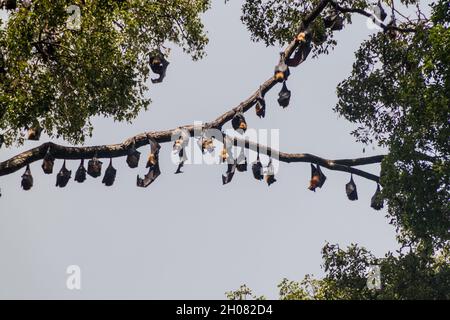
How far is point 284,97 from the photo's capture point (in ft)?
88.6

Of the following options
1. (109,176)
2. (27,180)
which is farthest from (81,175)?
(27,180)

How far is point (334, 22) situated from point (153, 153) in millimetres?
7728

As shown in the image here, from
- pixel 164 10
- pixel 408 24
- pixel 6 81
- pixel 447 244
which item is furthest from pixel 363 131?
pixel 6 81

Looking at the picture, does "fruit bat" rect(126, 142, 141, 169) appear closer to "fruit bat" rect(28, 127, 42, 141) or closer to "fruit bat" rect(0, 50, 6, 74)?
"fruit bat" rect(28, 127, 42, 141)

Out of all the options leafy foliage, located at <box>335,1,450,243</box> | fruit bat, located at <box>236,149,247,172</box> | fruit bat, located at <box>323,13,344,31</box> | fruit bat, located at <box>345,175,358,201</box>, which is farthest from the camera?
fruit bat, located at <box>345,175,358,201</box>

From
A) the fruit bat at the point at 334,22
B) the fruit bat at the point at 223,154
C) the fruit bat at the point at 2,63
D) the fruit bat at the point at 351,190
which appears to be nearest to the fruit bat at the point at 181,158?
the fruit bat at the point at 223,154

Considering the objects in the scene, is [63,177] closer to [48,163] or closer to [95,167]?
[95,167]

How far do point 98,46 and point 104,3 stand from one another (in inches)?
45.9

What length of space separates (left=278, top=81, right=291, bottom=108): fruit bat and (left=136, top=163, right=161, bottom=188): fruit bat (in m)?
4.80

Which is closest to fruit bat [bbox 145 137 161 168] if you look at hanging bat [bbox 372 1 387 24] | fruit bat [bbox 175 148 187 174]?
fruit bat [bbox 175 148 187 174]

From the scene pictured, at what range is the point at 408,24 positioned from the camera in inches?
998

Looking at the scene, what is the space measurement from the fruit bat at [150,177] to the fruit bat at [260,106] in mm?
3541

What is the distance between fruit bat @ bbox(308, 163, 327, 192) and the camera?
2702 centimetres

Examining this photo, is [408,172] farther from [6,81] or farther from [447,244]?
[6,81]
